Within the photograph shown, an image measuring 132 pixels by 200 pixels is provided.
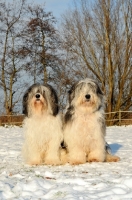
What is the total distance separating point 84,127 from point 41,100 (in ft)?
2.81

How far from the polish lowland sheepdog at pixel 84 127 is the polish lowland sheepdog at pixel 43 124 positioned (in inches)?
7.5

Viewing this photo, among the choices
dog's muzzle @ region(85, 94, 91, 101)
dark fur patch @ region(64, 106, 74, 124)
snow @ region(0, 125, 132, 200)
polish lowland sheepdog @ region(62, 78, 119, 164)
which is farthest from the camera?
dark fur patch @ region(64, 106, 74, 124)

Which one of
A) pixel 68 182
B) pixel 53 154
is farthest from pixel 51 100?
pixel 68 182

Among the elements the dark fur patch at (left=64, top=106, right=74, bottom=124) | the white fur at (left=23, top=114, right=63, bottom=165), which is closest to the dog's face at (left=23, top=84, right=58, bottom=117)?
the white fur at (left=23, top=114, right=63, bottom=165)

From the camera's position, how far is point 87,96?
607 centimetres

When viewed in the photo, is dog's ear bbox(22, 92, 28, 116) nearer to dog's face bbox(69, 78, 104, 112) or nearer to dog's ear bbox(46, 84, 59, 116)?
dog's ear bbox(46, 84, 59, 116)

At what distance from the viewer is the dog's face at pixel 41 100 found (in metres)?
6.07

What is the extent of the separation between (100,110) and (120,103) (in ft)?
62.5

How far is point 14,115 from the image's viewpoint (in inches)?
898

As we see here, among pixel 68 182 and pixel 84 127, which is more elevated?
pixel 84 127

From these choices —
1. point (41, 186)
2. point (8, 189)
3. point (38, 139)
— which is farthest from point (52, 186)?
point (38, 139)

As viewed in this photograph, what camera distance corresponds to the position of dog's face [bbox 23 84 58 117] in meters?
6.07

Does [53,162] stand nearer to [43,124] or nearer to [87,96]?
[43,124]

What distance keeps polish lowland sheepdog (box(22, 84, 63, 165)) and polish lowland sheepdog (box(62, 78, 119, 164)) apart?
0.63 feet
